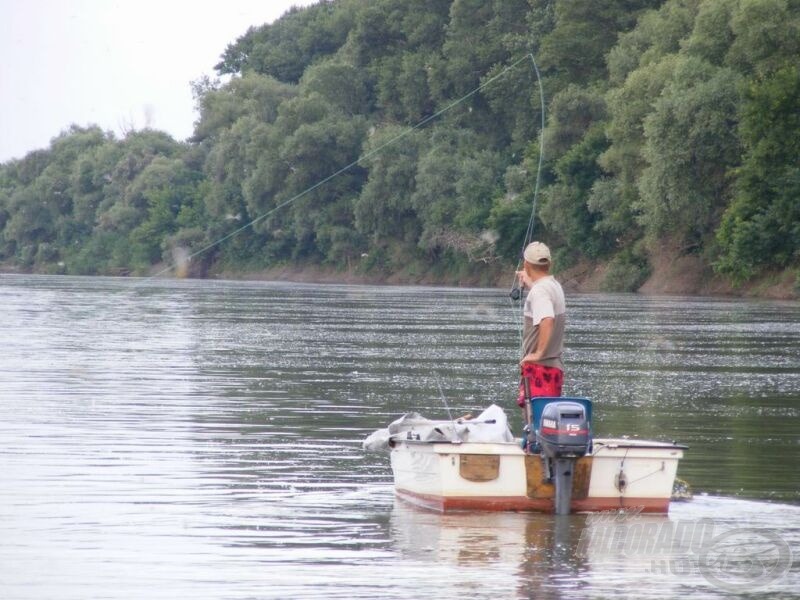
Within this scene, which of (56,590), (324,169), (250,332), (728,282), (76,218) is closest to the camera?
(56,590)

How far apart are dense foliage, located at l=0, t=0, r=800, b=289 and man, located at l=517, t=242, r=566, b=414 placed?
71.1 ft

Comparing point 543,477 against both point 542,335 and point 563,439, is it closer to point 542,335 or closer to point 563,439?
point 563,439

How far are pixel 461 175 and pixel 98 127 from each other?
233 ft

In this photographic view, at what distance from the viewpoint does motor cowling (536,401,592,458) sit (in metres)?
10.6

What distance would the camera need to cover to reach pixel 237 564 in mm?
9203

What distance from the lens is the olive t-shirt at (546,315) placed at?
1148 cm

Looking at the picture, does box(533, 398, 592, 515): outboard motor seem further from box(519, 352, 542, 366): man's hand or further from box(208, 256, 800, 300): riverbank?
box(208, 256, 800, 300): riverbank

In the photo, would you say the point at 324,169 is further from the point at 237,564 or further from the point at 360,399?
the point at 237,564

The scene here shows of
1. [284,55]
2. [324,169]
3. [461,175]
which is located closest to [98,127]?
[284,55]

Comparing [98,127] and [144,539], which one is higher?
[98,127]

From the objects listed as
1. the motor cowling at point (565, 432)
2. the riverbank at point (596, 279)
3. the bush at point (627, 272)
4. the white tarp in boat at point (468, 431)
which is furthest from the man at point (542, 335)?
the bush at point (627, 272)

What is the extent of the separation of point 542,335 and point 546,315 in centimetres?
15

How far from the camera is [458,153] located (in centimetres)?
8512

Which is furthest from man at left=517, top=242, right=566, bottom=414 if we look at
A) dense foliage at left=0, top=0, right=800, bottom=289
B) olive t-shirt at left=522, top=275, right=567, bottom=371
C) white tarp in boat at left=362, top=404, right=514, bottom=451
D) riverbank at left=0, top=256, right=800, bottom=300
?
riverbank at left=0, top=256, right=800, bottom=300
